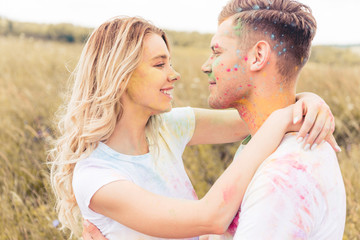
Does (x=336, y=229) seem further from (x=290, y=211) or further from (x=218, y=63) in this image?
(x=218, y=63)

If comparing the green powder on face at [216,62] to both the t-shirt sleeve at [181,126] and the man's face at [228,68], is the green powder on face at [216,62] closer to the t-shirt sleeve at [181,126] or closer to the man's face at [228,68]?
the man's face at [228,68]

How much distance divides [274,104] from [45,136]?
3.78 metres

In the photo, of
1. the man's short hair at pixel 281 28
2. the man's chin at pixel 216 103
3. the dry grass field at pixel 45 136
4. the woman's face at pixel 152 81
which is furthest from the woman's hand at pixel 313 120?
the dry grass field at pixel 45 136

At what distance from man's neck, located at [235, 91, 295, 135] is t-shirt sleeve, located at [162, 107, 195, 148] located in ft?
2.38

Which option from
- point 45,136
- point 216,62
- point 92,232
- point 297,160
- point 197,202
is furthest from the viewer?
point 45,136

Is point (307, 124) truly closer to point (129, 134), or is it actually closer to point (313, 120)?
point (313, 120)

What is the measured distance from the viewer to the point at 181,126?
2916 mm

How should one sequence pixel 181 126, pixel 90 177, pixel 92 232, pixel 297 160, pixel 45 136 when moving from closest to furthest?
pixel 297 160 < pixel 90 177 < pixel 92 232 < pixel 181 126 < pixel 45 136

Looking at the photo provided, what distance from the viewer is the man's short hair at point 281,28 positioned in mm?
2150

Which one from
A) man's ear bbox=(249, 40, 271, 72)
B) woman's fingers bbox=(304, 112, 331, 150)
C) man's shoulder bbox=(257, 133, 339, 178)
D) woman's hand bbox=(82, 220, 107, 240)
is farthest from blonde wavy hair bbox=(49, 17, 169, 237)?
woman's fingers bbox=(304, 112, 331, 150)

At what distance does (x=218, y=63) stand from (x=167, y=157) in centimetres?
79

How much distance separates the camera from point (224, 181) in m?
2.00

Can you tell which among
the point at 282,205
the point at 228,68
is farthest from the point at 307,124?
the point at 228,68

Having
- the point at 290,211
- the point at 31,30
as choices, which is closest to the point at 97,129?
the point at 290,211
